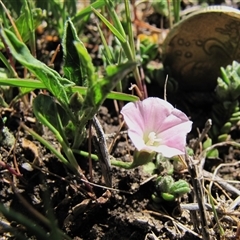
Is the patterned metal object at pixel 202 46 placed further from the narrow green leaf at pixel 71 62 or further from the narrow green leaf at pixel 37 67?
the narrow green leaf at pixel 37 67

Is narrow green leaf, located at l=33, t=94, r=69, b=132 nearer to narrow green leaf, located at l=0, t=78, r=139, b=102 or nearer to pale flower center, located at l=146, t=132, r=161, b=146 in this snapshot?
narrow green leaf, located at l=0, t=78, r=139, b=102

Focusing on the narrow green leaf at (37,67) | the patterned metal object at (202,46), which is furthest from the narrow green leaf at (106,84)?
the patterned metal object at (202,46)

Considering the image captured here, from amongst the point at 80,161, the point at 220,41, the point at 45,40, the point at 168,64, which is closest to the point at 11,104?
the point at 80,161

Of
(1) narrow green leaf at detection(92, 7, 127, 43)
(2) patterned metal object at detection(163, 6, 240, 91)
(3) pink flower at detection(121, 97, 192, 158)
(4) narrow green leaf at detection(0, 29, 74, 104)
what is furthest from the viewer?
(2) patterned metal object at detection(163, 6, 240, 91)

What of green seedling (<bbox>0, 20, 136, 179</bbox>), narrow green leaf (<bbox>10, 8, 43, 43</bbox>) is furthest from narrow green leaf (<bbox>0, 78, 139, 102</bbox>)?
narrow green leaf (<bbox>10, 8, 43, 43</bbox>)

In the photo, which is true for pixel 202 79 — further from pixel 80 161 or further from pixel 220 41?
pixel 80 161

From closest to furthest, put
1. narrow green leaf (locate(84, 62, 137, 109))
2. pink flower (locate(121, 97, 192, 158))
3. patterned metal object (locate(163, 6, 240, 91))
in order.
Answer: narrow green leaf (locate(84, 62, 137, 109)) < pink flower (locate(121, 97, 192, 158)) < patterned metal object (locate(163, 6, 240, 91))
